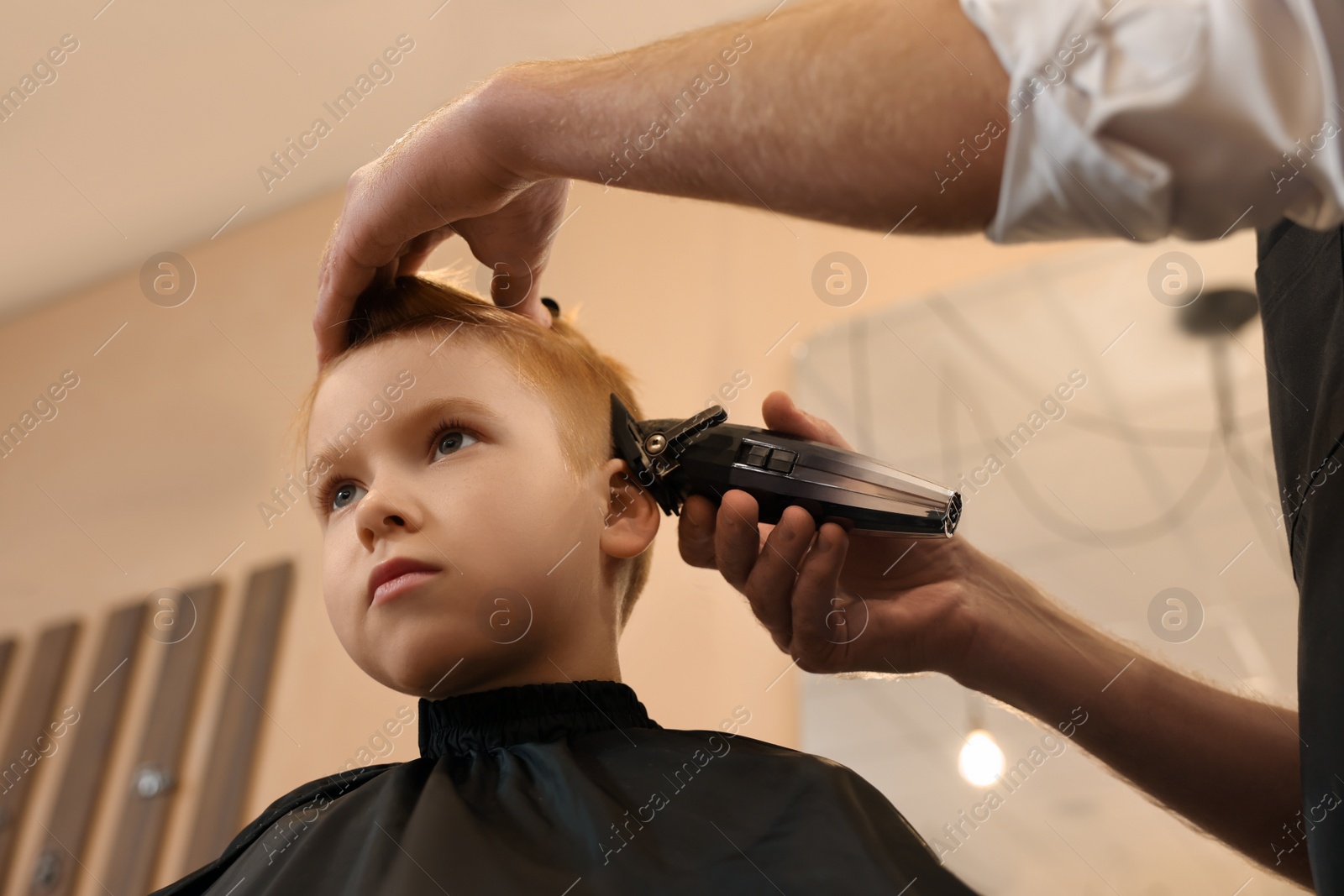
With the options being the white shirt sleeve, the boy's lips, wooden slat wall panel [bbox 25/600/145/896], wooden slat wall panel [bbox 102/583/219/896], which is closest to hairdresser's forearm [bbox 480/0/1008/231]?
the white shirt sleeve

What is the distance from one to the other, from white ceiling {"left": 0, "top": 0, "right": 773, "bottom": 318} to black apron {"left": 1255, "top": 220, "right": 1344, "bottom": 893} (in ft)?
5.36

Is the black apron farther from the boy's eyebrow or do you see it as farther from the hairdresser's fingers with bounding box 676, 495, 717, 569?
the boy's eyebrow

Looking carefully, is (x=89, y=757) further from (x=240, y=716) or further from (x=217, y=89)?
(x=217, y=89)

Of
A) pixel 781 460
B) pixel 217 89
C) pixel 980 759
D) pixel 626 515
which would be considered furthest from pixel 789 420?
pixel 217 89

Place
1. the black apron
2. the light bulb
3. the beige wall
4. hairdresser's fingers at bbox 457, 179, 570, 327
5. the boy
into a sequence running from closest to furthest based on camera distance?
1. the black apron
2. the boy
3. hairdresser's fingers at bbox 457, 179, 570, 327
4. the light bulb
5. the beige wall

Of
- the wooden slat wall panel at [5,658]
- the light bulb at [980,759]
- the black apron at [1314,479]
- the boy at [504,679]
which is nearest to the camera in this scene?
the black apron at [1314,479]

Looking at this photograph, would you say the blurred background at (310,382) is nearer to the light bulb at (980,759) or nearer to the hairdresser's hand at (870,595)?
the light bulb at (980,759)

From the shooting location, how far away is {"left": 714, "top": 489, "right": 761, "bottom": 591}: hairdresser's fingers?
2.92ft

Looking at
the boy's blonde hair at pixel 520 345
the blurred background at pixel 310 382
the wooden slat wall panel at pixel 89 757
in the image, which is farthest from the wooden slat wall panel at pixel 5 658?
the boy's blonde hair at pixel 520 345

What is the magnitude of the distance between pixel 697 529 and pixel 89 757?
215 centimetres

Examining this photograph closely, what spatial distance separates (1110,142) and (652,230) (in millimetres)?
1750

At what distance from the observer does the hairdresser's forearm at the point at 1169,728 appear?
88 centimetres

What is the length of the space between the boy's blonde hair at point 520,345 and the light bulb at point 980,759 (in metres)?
0.60

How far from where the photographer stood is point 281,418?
8.28ft
